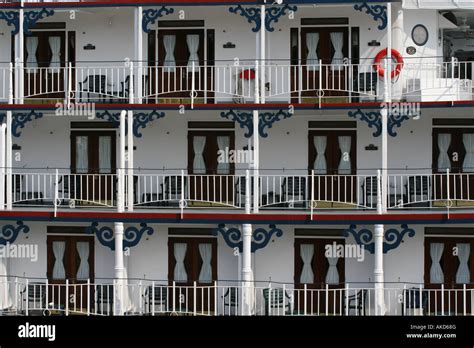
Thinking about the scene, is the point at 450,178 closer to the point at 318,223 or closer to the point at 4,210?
the point at 318,223

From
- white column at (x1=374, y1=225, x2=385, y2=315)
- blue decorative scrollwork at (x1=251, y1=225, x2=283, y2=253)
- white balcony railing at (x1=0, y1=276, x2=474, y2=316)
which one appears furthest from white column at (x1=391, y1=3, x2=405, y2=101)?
white balcony railing at (x1=0, y1=276, x2=474, y2=316)

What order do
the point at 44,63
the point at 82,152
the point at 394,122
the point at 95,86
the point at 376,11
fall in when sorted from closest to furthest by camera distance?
1. the point at 394,122
2. the point at 376,11
3. the point at 95,86
4. the point at 82,152
5. the point at 44,63

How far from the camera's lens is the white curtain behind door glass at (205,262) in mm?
40750

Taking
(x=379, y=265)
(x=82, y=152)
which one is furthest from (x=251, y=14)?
(x=379, y=265)

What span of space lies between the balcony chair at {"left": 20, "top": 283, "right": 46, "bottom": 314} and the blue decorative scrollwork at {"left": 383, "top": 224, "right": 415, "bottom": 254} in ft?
31.9

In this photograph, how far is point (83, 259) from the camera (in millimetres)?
41406

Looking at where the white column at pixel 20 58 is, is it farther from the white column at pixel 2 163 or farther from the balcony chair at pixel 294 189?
the balcony chair at pixel 294 189

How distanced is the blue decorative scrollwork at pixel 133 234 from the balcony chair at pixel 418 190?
291 inches

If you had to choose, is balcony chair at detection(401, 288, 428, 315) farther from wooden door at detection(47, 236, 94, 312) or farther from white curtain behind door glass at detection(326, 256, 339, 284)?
wooden door at detection(47, 236, 94, 312)

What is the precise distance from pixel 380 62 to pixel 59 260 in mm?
10931

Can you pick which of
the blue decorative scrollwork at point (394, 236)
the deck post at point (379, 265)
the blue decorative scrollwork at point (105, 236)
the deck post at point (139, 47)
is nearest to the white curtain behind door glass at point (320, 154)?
the deck post at point (379, 265)

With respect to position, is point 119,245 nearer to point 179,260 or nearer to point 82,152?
point 179,260

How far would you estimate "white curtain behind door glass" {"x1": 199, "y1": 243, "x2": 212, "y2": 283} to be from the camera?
40.8 m

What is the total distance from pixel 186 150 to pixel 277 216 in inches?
163
